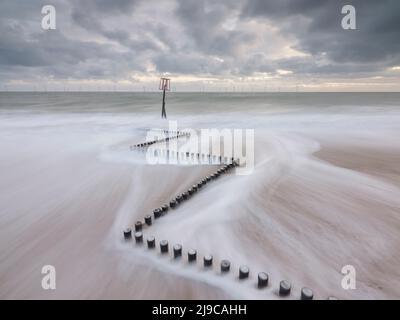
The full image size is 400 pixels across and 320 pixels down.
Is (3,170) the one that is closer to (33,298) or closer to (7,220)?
(7,220)

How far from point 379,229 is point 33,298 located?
694cm

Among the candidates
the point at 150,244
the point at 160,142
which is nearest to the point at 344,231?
the point at 150,244
